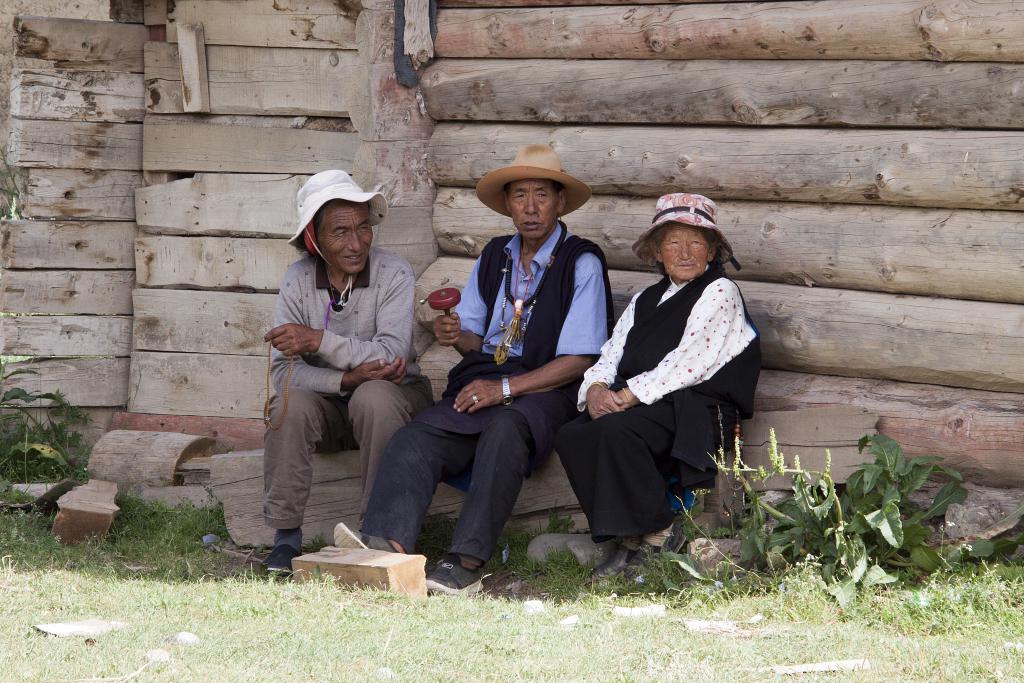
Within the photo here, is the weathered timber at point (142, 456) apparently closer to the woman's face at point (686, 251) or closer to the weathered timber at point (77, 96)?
the weathered timber at point (77, 96)

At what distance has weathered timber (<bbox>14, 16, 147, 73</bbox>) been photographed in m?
6.95

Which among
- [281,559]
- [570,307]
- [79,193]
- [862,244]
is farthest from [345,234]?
[79,193]

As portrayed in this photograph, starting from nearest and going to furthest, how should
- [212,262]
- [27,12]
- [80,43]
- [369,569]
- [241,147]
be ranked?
[369,569], [241,147], [212,262], [80,43], [27,12]

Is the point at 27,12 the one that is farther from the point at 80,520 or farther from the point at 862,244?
the point at 862,244

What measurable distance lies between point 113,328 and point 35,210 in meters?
0.81

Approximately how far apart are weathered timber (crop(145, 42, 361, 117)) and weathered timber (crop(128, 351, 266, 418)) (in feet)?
4.57

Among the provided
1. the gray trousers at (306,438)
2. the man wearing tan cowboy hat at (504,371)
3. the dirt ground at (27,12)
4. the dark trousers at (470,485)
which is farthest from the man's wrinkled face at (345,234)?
the dirt ground at (27,12)

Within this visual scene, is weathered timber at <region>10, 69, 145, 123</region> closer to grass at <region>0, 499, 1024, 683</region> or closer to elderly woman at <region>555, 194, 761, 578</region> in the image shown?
grass at <region>0, 499, 1024, 683</region>

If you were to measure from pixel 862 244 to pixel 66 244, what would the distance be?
4552mm

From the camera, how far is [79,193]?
709 cm

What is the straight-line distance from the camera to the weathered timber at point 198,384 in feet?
22.4

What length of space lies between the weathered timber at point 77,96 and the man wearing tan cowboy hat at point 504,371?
262 cm

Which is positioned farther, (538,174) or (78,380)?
(78,380)

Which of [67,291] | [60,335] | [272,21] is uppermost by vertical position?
[272,21]
